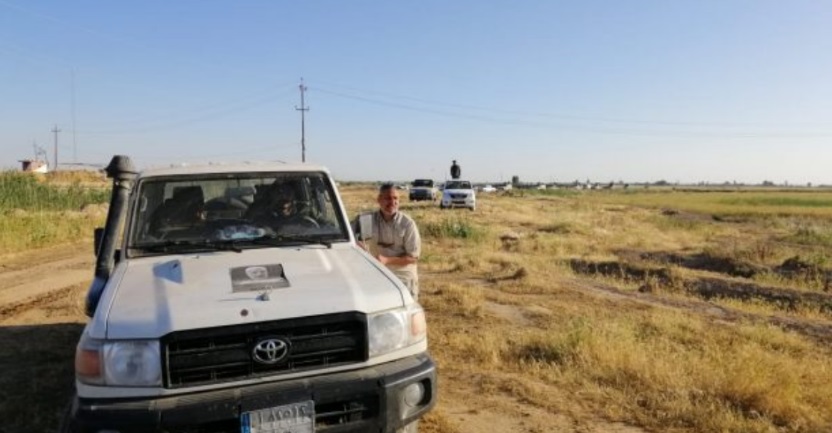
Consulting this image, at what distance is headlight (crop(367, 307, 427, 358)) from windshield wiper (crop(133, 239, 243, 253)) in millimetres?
1303

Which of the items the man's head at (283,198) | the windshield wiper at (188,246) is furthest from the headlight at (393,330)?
the man's head at (283,198)

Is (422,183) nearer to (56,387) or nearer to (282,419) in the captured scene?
(56,387)

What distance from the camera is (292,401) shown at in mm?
3266

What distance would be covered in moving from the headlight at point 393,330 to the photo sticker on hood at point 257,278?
0.54 metres

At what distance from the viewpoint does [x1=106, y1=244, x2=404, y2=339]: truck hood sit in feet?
10.8

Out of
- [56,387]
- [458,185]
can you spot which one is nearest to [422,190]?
[458,185]

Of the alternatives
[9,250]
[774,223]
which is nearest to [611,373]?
[9,250]

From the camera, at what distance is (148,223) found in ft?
15.3

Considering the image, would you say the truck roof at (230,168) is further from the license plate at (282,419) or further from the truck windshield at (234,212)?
the license plate at (282,419)

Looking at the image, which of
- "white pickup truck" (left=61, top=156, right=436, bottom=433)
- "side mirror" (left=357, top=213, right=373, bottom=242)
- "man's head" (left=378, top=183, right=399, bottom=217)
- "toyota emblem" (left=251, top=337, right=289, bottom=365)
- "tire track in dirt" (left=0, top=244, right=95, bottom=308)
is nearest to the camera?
"white pickup truck" (left=61, top=156, right=436, bottom=433)

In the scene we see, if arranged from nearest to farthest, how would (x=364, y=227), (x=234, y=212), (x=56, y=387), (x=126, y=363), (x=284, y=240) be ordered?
(x=126, y=363)
(x=284, y=240)
(x=234, y=212)
(x=364, y=227)
(x=56, y=387)

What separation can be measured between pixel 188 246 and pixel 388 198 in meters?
2.47

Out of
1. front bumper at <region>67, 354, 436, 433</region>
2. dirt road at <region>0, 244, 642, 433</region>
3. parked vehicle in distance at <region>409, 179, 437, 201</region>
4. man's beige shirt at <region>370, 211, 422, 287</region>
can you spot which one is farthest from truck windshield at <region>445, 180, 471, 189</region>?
front bumper at <region>67, 354, 436, 433</region>

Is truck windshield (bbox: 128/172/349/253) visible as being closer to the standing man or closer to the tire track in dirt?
the standing man
